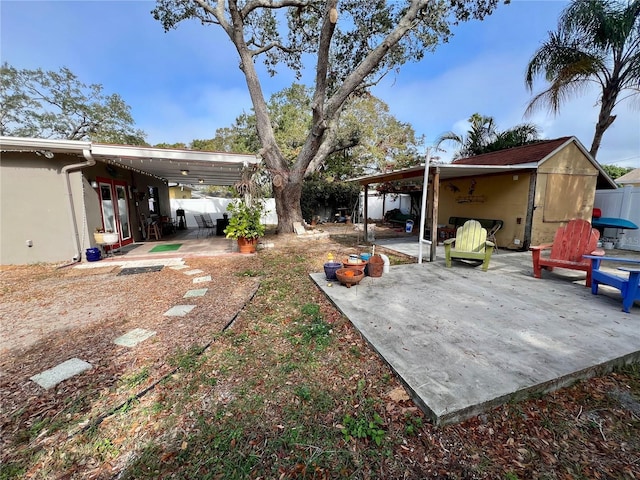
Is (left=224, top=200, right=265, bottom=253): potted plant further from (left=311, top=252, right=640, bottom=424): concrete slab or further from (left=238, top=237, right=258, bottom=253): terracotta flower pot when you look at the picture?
(left=311, top=252, right=640, bottom=424): concrete slab

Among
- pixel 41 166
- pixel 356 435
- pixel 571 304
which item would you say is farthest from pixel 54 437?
pixel 41 166

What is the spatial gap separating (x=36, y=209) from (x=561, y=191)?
13730 millimetres

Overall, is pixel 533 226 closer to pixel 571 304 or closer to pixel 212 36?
pixel 571 304

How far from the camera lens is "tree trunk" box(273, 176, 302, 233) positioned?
31.5 feet

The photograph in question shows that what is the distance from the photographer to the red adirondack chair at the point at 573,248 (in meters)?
4.43

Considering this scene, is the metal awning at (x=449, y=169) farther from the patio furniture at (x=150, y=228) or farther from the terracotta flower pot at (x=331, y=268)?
the patio furniture at (x=150, y=228)

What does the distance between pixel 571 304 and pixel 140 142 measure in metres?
27.6

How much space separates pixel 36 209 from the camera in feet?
20.8

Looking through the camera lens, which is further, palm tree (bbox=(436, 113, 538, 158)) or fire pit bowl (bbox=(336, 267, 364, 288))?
palm tree (bbox=(436, 113, 538, 158))

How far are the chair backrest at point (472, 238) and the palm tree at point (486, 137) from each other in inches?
349

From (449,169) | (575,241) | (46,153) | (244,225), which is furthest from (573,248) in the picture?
(46,153)

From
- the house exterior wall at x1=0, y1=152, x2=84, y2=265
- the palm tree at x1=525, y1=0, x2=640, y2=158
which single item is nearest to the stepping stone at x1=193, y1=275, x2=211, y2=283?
the house exterior wall at x1=0, y1=152, x2=84, y2=265

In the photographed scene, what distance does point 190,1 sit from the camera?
31.8ft

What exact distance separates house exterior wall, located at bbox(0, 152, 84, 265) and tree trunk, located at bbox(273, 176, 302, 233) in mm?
5483
